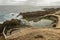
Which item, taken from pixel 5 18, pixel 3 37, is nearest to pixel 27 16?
pixel 5 18

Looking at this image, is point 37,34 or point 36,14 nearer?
point 37,34

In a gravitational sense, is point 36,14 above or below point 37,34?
above

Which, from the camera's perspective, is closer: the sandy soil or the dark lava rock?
the sandy soil

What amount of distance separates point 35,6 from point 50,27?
2.31 feet

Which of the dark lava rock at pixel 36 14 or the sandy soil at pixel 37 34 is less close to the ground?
the dark lava rock at pixel 36 14

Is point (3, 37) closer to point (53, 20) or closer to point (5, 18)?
point (5, 18)

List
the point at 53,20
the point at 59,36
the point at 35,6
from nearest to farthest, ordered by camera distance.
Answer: the point at 59,36
the point at 53,20
the point at 35,6

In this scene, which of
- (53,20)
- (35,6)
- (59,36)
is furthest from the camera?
(35,6)

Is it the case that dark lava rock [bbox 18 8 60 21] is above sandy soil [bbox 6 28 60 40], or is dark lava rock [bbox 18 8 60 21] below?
above

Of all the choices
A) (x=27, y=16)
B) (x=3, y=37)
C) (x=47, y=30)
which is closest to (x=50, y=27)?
(x=47, y=30)

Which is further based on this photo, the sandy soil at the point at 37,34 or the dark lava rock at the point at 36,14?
the dark lava rock at the point at 36,14

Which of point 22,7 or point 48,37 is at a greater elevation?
point 22,7

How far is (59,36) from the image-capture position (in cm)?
329

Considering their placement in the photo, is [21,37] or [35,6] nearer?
[21,37]
